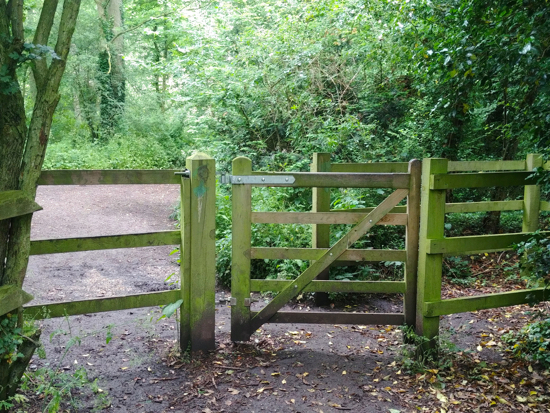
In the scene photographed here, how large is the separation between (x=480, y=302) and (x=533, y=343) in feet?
2.24

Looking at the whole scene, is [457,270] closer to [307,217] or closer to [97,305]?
[307,217]

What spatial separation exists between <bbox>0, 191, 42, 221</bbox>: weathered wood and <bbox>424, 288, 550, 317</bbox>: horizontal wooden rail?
10.7ft

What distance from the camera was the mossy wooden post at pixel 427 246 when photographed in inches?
163

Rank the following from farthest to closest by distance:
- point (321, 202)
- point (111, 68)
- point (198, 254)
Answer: point (111, 68)
point (321, 202)
point (198, 254)

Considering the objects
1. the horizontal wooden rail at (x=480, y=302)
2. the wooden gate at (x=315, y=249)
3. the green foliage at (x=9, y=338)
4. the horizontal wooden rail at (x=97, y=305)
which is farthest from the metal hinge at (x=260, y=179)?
the green foliage at (x=9, y=338)

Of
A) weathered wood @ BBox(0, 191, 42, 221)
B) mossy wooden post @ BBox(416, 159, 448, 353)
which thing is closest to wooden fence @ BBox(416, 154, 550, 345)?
mossy wooden post @ BBox(416, 159, 448, 353)

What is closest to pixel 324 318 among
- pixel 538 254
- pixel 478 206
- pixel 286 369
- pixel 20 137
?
pixel 286 369

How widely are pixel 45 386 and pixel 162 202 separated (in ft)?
33.9

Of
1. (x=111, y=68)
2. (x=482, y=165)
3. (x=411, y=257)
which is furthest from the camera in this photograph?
(x=111, y=68)

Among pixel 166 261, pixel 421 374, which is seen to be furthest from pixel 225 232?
pixel 421 374

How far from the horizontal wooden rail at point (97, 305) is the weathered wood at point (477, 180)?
2.46m

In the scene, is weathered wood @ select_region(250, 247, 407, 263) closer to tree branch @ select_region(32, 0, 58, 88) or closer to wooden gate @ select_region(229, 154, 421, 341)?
wooden gate @ select_region(229, 154, 421, 341)

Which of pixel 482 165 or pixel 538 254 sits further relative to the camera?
pixel 482 165

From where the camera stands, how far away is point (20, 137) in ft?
10.8
